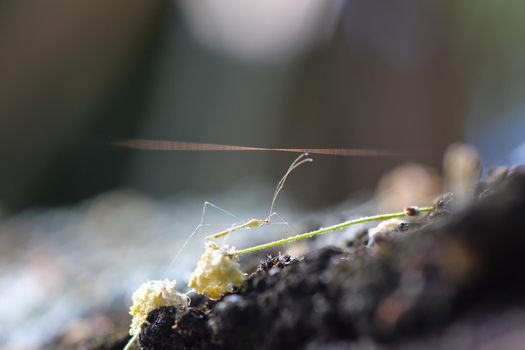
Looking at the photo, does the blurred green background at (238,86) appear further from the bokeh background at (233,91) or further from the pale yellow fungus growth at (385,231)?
the pale yellow fungus growth at (385,231)

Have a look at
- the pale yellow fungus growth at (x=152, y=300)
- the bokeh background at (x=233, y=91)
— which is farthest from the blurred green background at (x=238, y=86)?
the pale yellow fungus growth at (x=152, y=300)

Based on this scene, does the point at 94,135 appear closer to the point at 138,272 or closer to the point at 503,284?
the point at 138,272

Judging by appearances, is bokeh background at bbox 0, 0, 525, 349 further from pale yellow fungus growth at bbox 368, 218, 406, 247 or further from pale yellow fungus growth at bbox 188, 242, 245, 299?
pale yellow fungus growth at bbox 188, 242, 245, 299

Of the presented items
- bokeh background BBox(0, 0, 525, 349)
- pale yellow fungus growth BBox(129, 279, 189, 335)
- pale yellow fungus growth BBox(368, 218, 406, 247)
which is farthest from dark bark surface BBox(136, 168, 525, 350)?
bokeh background BBox(0, 0, 525, 349)

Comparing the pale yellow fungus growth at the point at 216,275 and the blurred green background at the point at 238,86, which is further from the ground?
the blurred green background at the point at 238,86

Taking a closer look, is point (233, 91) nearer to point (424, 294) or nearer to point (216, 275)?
point (216, 275)

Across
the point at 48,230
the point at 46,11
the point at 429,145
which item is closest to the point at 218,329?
the point at 48,230

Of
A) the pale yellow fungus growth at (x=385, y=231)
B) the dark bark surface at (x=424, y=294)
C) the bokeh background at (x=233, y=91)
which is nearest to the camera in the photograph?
the dark bark surface at (x=424, y=294)
